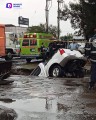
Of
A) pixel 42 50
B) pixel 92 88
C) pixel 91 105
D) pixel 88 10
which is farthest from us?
pixel 88 10

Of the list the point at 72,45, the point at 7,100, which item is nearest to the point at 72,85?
the point at 7,100

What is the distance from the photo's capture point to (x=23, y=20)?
8250 cm

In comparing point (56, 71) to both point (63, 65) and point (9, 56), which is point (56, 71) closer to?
point (63, 65)

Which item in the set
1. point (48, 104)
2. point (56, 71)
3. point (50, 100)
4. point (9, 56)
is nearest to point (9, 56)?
point (9, 56)

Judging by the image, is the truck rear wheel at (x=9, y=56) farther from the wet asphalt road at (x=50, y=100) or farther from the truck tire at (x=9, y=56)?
the wet asphalt road at (x=50, y=100)

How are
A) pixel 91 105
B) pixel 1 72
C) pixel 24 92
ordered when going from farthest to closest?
pixel 1 72 → pixel 24 92 → pixel 91 105

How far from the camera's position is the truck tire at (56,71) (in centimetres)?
1720

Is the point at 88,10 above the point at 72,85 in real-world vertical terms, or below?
above

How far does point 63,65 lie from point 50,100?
7.12m

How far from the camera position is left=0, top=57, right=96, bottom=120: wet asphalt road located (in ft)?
26.9

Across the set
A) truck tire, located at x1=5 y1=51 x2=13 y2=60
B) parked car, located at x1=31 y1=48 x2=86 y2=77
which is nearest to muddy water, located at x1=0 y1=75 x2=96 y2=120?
parked car, located at x1=31 y1=48 x2=86 y2=77

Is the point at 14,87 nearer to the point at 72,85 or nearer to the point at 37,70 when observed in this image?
the point at 72,85

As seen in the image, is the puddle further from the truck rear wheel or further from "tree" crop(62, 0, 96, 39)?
the truck rear wheel

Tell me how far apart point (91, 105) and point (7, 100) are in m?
2.06
